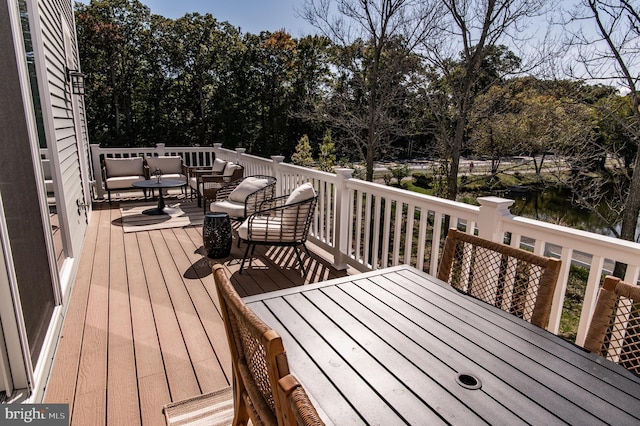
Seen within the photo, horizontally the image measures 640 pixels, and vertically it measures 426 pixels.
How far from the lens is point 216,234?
425 cm

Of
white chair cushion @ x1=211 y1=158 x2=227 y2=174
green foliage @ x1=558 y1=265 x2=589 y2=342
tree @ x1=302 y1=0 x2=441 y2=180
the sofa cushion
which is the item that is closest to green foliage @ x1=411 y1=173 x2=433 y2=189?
tree @ x1=302 y1=0 x2=441 y2=180

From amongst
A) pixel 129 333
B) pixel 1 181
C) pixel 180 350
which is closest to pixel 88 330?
pixel 129 333

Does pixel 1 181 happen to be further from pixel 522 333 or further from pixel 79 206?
pixel 79 206

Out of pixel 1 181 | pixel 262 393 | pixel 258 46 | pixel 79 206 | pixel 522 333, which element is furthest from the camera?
pixel 258 46

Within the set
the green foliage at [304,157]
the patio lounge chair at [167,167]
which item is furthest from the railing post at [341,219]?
the green foliage at [304,157]

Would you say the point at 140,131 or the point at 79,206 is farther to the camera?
the point at 140,131

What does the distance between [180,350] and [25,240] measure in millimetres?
1139

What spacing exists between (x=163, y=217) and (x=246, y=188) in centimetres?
201

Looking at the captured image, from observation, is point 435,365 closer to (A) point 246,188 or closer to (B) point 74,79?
(A) point 246,188

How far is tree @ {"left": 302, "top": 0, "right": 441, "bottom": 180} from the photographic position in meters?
10.4

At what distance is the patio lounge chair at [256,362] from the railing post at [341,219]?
8.30ft

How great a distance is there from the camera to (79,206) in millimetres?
4723

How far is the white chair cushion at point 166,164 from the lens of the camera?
7852 millimetres

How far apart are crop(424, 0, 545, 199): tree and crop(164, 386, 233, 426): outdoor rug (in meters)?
9.08
